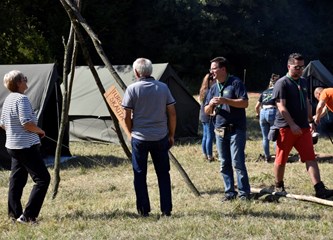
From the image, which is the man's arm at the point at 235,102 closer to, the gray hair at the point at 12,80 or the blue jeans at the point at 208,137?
the gray hair at the point at 12,80

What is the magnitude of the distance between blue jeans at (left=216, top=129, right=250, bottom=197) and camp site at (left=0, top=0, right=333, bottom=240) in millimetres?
168

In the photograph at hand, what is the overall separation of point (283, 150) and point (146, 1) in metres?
24.6

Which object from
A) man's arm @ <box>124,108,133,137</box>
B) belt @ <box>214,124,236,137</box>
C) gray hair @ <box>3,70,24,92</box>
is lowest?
belt @ <box>214,124,236,137</box>

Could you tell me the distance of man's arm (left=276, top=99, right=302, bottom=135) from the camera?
272 inches

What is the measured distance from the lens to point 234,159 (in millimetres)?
6816

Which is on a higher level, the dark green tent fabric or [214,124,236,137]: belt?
[214,124,236,137]: belt

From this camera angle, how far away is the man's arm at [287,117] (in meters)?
6.92

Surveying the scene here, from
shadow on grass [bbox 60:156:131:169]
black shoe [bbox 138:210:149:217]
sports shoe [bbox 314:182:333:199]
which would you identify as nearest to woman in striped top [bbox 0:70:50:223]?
black shoe [bbox 138:210:149:217]

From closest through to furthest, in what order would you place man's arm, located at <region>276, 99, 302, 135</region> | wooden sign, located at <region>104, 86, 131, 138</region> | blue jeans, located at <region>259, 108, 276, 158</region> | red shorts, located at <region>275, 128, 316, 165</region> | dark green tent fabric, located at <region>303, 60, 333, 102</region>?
man's arm, located at <region>276, 99, 302, 135</region> < red shorts, located at <region>275, 128, 316, 165</region> < wooden sign, located at <region>104, 86, 131, 138</region> < blue jeans, located at <region>259, 108, 276, 158</region> < dark green tent fabric, located at <region>303, 60, 333, 102</region>

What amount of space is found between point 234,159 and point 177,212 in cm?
90

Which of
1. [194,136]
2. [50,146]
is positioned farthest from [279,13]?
[50,146]

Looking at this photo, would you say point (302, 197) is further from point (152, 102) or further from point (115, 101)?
point (115, 101)

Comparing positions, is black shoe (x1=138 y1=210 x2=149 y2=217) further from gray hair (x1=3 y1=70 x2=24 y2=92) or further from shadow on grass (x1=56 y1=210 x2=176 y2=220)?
gray hair (x1=3 y1=70 x2=24 y2=92)

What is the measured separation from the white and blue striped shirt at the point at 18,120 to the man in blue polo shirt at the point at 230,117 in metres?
1.98
